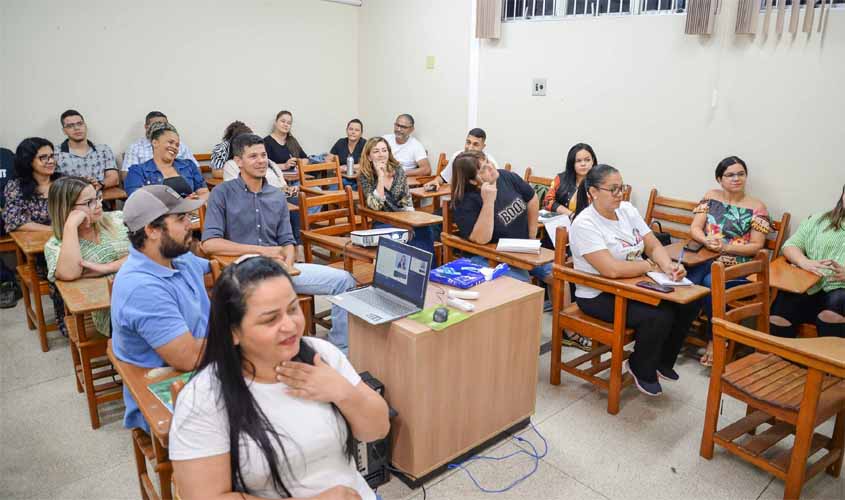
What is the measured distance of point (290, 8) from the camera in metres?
6.26

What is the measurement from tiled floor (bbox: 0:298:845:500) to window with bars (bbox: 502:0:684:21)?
2.76m

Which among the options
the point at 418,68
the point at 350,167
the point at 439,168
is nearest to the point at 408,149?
the point at 439,168

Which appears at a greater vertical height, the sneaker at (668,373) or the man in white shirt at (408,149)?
the man in white shirt at (408,149)

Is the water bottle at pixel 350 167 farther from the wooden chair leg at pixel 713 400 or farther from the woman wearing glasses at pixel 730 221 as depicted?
the wooden chair leg at pixel 713 400

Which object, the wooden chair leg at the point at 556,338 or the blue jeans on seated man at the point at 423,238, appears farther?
the blue jeans on seated man at the point at 423,238

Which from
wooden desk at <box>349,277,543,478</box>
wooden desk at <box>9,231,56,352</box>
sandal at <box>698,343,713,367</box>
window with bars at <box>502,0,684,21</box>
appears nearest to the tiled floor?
wooden desk at <box>349,277,543,478</box>

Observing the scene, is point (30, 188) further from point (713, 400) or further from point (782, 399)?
point (782, 399)

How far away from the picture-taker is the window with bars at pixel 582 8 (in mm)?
4355

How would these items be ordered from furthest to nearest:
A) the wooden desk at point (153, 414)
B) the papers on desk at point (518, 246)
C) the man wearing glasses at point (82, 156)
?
the man wearing glasses at point (82, 156) < the papers on desk at point (518, 246) < the wooden desk at point (153, 414)

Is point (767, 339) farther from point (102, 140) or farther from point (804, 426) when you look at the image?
point (102, 140)

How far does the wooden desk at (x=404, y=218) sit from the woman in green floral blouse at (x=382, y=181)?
8 centimetres

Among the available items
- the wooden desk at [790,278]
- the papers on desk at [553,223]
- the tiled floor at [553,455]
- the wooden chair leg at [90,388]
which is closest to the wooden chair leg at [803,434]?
the tiled floor at [553,455]

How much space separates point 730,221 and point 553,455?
225 cm

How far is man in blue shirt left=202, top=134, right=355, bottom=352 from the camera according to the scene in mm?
3219
